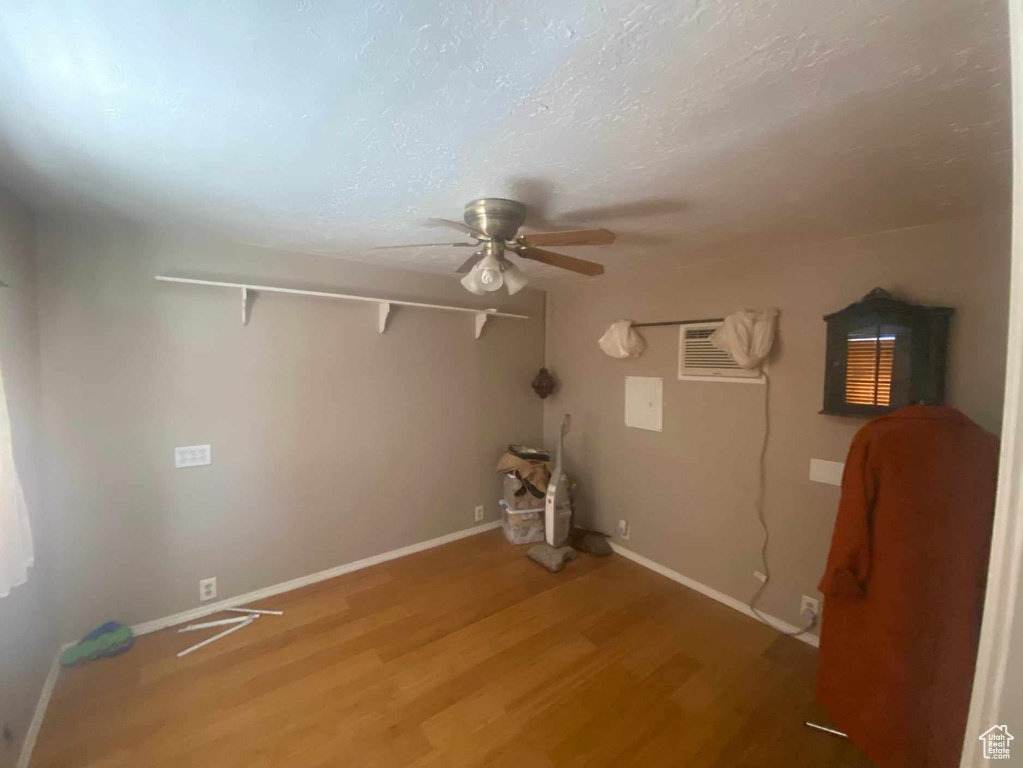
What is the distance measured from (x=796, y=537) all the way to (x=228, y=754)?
2862 mm

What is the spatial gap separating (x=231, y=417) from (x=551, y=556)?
2331 millimetres

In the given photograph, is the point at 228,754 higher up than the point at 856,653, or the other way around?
the point at 856,653

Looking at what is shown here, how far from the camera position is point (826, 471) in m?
2.12

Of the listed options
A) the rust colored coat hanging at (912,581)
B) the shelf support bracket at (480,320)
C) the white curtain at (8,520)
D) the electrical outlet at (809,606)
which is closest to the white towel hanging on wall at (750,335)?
the rust colored coat hanging at (912,581)

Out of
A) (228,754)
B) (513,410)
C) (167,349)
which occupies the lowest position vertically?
(228,754)

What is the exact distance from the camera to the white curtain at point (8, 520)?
1.11 m

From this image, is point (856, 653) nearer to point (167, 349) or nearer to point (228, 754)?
point (228, 754)

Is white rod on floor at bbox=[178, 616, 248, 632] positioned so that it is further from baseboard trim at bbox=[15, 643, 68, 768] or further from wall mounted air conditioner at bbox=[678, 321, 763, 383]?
wall mounted air conditioner at bbox=[678, 321, 763, 383]

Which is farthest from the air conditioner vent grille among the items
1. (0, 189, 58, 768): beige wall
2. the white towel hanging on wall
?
(0, 189, 58, 768): beige wall

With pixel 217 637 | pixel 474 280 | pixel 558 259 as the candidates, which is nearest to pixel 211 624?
pixel 217 637

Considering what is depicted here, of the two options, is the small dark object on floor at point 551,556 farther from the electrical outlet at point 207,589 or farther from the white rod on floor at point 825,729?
the electrical outlet at point 207,589

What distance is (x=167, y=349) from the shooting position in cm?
216

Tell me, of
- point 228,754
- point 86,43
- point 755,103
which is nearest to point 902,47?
point 755,103

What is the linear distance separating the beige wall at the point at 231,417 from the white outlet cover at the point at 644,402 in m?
1.22
